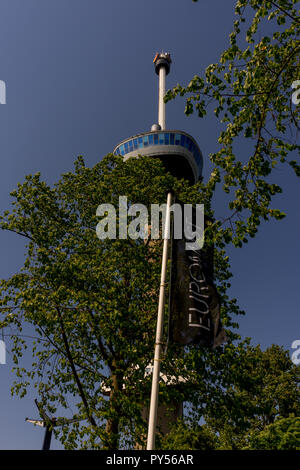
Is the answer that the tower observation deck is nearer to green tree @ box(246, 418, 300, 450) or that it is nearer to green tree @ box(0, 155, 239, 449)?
green tree @ box(0, 155, 239, 449)

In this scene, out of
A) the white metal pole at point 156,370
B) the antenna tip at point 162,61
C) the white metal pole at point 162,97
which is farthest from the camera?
the antenna tip at point 162,61

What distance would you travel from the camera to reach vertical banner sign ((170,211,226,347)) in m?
7.66

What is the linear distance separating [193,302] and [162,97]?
289 feet

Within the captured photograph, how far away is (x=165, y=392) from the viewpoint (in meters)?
12.4

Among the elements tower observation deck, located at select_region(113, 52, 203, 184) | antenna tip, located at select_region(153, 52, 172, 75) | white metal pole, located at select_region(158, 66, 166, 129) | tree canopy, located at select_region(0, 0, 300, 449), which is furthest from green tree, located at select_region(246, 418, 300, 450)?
antenna tip, located at select_region(153, 52, 172, 75)

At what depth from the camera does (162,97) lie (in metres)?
87.7

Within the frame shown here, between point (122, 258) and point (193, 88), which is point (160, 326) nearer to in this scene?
point (193, 88)

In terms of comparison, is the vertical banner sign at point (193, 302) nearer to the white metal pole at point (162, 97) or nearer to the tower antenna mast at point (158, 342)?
the tower antenna mast at point (158, 342)

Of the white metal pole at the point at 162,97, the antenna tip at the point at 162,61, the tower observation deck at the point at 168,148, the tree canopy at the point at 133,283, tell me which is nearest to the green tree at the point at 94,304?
the tree canopy at the point at 133,283

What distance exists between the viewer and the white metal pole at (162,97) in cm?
8256

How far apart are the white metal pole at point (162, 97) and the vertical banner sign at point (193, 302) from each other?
7572 centimetres

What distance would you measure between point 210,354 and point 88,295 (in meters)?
5.89

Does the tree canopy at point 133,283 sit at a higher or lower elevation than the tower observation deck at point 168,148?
lower

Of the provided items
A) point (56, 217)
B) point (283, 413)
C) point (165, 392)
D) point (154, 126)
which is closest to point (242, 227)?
point (165, 392)
